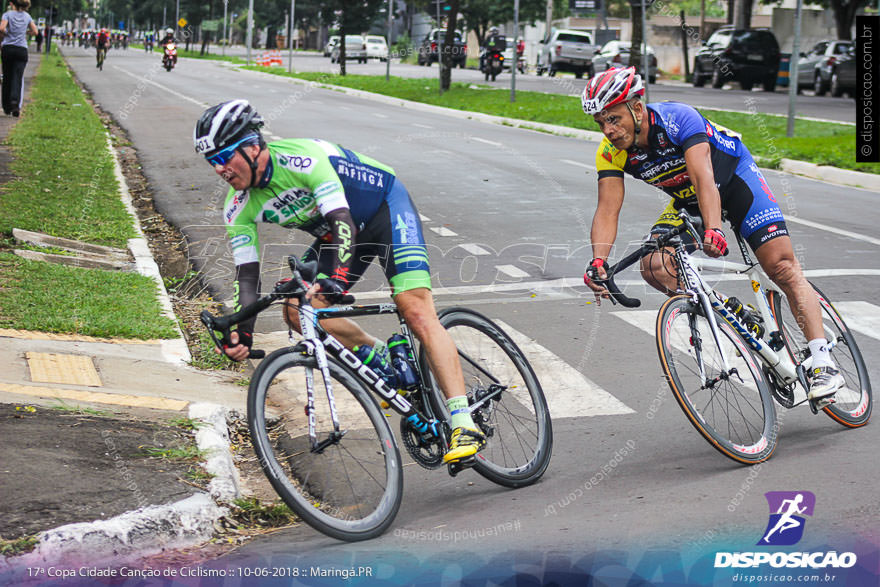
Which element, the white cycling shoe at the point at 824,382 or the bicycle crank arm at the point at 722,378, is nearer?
the bicycle crank arm at the point at 722,378

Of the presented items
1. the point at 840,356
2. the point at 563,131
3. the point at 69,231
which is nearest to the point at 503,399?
the point at 840,356

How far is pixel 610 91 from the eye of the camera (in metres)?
5.34

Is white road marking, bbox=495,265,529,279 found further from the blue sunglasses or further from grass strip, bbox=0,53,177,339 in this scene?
the blue sunglasses

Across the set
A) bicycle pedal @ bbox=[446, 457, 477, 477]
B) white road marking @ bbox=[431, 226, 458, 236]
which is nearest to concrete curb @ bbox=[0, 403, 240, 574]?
bicycle pedal @ bbox=[446, 457, 477, 477]

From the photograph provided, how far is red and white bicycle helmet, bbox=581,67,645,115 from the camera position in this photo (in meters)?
5.34

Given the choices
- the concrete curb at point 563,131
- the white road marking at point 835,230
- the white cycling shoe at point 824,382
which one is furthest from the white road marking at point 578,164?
the white cycling shoe at point 824,382

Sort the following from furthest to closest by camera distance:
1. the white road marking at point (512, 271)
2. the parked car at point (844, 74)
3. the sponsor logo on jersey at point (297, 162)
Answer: the parked car at point (844, 74) < the white road marking at point (512, 271) < the sponsor logo on jersey at point (297, 162)

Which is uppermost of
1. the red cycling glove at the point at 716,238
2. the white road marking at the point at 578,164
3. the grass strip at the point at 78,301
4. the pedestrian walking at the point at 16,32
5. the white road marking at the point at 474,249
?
the pedestrian walking at the point at 16,32

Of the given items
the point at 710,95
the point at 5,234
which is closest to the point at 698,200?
the point at 5,234

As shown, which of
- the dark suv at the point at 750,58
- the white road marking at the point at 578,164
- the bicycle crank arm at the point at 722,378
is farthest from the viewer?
the dark suv at the point at 750,58

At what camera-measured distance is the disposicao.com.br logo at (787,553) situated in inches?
158

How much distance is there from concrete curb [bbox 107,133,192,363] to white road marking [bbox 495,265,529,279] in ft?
9.86

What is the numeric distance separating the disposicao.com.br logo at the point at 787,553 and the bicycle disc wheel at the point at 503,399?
108 cm

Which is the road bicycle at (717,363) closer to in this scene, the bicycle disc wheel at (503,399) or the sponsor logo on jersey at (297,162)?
the bicycle disc wheel at (503,399)
